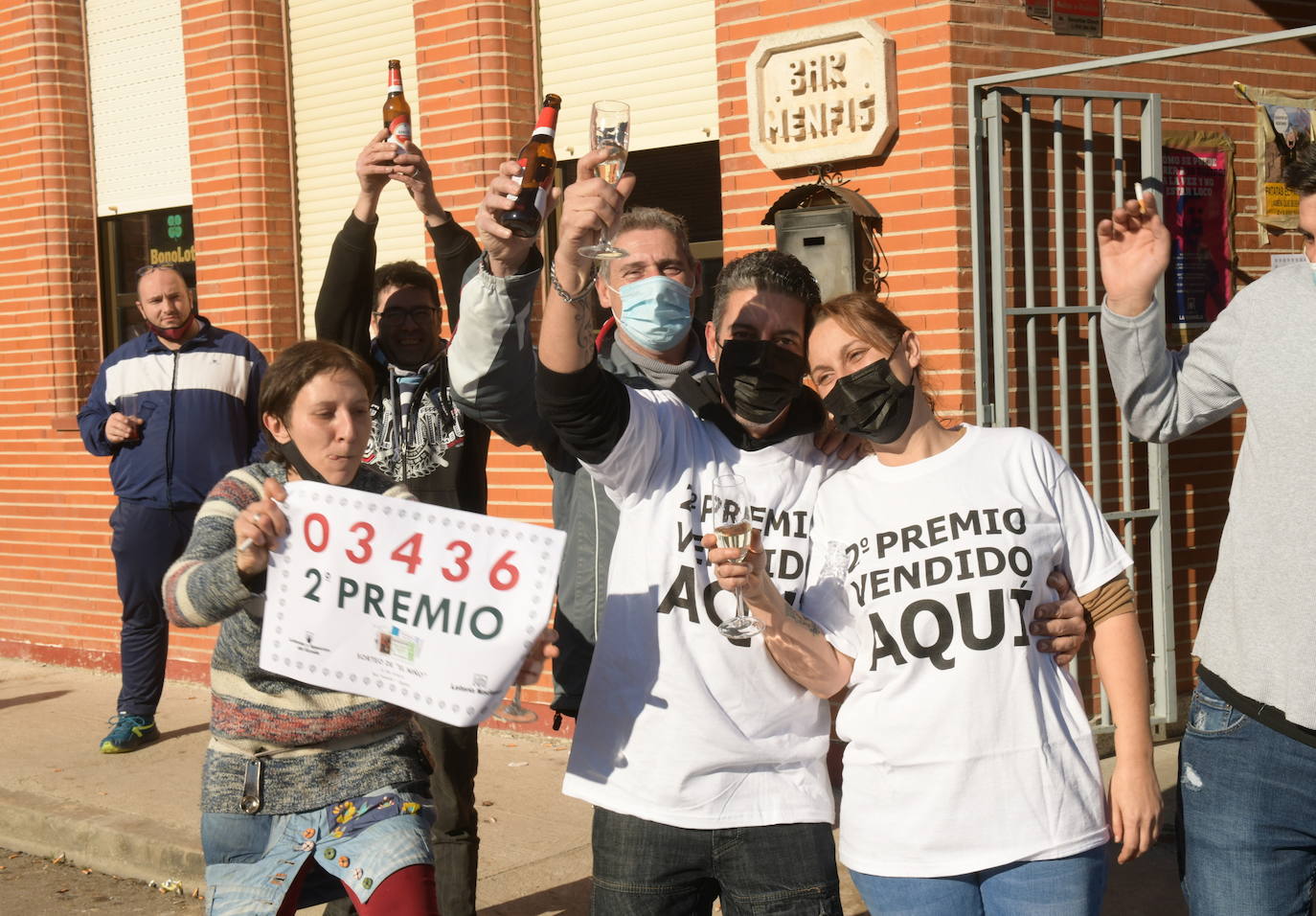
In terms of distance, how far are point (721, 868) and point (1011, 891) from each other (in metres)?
0.55

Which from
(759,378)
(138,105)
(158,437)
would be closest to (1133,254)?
(759,378)

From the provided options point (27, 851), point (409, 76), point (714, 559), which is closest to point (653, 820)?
point (714, 559)

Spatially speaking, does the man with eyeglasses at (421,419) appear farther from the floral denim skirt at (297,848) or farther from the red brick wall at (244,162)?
the red brick wall at (244,162)

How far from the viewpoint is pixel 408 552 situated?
10.3 feet

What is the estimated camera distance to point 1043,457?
286 centimetres

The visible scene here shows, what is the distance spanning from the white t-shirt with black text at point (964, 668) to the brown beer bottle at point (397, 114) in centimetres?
177

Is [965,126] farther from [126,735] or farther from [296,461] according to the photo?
[126,735]

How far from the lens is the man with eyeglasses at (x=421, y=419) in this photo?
175 inches

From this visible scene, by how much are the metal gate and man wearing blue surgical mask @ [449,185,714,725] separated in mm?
2919

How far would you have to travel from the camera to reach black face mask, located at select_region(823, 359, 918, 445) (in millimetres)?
2855

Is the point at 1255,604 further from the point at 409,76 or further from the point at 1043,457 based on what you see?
the point at 409,76

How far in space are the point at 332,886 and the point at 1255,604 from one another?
6.72ft

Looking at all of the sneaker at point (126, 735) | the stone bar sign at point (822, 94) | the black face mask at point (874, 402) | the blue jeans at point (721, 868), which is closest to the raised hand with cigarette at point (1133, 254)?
the black face mask at point (874, 402)

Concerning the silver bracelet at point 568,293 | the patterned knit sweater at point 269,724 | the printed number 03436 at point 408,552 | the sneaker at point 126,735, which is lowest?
the sneaker at point 126,735
